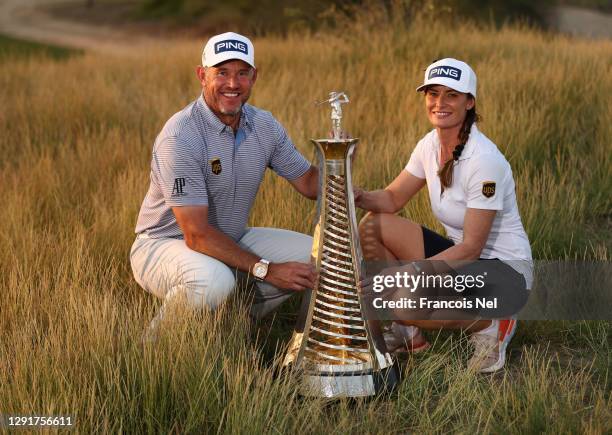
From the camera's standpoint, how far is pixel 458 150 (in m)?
3.68

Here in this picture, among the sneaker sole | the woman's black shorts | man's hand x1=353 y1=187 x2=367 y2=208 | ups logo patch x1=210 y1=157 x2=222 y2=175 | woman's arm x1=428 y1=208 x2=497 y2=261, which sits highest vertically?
ups logo patch x1=210 y1=157 x2=222 y2=175

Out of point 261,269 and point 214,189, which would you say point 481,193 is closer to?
point 261,269

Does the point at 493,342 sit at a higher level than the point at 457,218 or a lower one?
lower

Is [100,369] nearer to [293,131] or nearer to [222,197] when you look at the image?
[222,197]

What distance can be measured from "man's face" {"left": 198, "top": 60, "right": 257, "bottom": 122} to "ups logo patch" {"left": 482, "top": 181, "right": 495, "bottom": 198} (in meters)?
1.00

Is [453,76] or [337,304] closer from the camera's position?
[337,304]

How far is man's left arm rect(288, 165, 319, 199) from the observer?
4164 millimetres

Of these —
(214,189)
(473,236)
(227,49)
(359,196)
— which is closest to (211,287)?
(214,189)

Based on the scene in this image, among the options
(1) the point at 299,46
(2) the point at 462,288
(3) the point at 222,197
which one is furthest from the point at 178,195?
(1) the point at 299,46

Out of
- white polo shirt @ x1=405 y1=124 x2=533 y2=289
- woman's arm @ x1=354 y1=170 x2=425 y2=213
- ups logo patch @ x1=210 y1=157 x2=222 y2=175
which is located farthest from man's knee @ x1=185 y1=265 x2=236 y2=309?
white polo shirt @ x1=405 y1=124 x2=533 y2=289

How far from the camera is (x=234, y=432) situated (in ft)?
9.08

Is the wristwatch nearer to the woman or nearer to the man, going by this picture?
the man

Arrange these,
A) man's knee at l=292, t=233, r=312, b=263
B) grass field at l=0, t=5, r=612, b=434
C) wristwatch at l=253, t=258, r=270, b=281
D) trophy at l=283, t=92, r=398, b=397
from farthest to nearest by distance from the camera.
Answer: man's knee at l=292, t=233, r=312, b=263 → wristwatch at l=253, t=258, r=270, b=281 → trophy at l=283, t=92, r=398, b=397 → grass field at l=0, t=5, r=612, b=434

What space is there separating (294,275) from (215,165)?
2.42 ft
